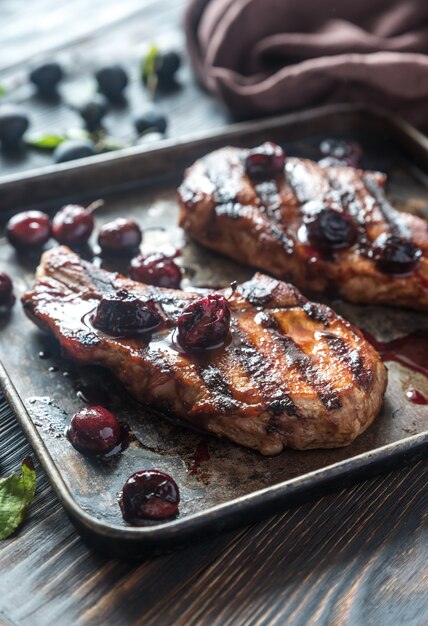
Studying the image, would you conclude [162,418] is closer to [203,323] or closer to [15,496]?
[203,323]

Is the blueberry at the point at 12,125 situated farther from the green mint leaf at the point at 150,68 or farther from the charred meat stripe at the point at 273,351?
the charred meat stripe at the point at 273,351

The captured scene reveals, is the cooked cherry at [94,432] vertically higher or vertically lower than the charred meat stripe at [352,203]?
lower

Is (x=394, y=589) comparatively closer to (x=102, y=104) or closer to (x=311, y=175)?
(x=311, y=175)

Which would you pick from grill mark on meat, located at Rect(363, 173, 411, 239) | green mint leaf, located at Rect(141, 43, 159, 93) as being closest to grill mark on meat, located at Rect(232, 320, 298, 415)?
grill mark on meat, located at Rect(363, 173, 411, 239)

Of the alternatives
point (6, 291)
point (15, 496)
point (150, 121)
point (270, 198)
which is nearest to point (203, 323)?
point (15, 496)

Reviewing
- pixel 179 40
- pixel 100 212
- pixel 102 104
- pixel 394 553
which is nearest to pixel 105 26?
pixel 179 40

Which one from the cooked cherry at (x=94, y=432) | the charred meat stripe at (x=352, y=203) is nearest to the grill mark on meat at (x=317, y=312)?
the charred meat stripe at (x=352, y=203)
